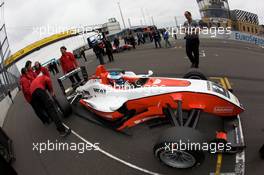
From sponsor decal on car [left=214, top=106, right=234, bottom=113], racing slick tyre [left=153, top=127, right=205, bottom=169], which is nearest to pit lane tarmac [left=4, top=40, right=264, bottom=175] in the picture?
racing slick tyre [left=153, top=127, right=205, bottom=169]

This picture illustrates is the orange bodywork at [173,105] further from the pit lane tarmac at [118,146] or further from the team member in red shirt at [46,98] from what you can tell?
the team member in red shirt at [46,98]

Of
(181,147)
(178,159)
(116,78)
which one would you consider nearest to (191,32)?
(116,78)

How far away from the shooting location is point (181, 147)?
12.9ft

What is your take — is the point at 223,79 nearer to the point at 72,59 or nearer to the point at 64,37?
the point at 72,59

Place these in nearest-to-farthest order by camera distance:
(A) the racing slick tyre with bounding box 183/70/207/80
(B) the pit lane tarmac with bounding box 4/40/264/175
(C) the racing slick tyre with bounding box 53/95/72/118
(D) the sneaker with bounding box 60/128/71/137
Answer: (B) the pit lane tarmac with bounding box 4/40/264/175
(D) the sneaker with bounding box 60/128/71/137
(A) the racing slick tyre with bounding box 183/70/207/80
(C) the racing slick tyre with bounding box 53/95/72/118

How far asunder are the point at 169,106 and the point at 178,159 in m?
1.14

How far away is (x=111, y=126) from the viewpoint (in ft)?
19.8

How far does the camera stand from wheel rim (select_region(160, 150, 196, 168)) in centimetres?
412

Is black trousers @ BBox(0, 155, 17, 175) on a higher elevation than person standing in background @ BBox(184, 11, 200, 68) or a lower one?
lower

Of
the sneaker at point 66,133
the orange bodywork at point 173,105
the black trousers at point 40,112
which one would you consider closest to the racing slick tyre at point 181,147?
the orange bodywork at point 173,105

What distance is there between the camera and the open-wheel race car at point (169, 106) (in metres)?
4.11

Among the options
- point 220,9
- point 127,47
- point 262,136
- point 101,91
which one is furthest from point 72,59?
point 220,9

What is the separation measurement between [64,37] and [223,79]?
3643 cm

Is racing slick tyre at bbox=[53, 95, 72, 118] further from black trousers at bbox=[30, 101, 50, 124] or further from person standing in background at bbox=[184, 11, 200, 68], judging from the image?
person standing in background at bbox=[184, 11, 200, 68]
